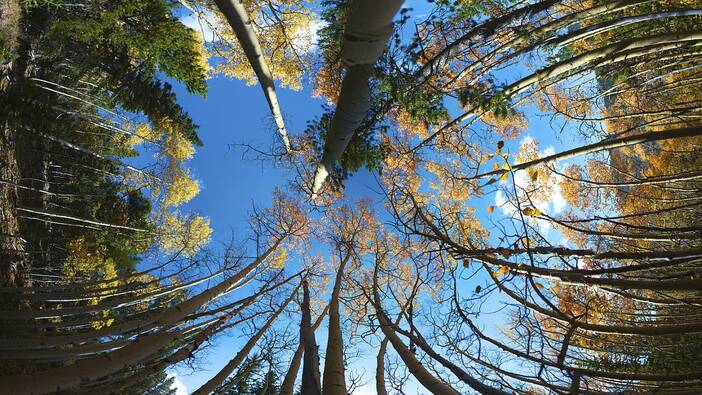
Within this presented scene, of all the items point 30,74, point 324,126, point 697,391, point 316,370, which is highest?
point 30,74

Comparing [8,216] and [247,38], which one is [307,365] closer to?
[247,38]

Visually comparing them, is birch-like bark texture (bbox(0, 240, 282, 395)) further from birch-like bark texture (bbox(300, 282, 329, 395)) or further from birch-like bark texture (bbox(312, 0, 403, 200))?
birch-like bark texture (bbox(312, 0, 403, 200))

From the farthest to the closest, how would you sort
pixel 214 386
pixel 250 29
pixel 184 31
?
pixel 184 31, pixel 214 386, pixel 250 29

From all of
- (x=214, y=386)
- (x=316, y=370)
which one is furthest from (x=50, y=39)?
(x=316, y=370)

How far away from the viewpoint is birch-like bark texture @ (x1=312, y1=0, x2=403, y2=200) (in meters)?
1.95

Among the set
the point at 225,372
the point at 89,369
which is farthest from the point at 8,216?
the point at 89,369

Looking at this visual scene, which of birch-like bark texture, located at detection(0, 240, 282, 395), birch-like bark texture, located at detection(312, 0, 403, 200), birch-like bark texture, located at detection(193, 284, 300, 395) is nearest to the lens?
birch-like bark texture, located at detection(312, 0, 403, 200)

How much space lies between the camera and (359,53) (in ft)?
7.93

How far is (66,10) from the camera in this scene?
8.01 m

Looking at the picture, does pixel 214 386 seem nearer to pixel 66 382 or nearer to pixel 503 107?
pixel 66 382

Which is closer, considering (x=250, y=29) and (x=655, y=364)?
(x=250, y=29)

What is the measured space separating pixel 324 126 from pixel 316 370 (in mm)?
4085

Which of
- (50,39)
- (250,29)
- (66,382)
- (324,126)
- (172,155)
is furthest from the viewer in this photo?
(172,155)

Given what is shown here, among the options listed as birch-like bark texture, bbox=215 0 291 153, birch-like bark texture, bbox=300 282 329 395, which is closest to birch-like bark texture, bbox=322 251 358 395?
birch-like bark texture, bbox=300 282 329 395
